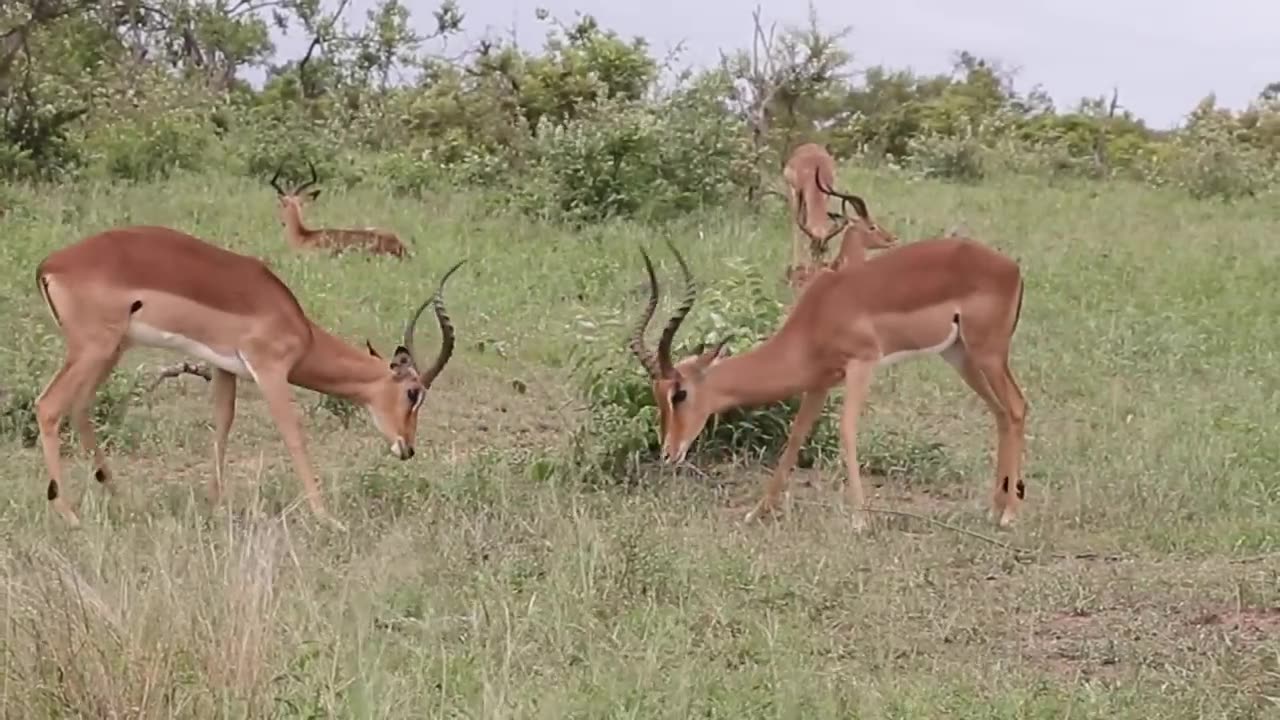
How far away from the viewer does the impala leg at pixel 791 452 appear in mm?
6035

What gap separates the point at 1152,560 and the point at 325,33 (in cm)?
1720

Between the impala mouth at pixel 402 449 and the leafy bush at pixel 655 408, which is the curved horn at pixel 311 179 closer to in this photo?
the leafy bush at pixel 655 408

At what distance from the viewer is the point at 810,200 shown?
468 inches

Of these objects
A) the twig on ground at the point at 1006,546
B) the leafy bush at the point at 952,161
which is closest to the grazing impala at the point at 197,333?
the twig on ground at the point at 1006,546

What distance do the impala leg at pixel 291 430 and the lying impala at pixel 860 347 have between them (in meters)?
1.23

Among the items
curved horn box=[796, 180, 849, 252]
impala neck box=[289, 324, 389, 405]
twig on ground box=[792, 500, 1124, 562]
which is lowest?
twig on ground box=[792, 500, 1124, 562]

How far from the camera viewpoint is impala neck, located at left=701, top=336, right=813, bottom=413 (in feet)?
20.7

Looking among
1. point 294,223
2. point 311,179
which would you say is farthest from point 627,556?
point 311,179

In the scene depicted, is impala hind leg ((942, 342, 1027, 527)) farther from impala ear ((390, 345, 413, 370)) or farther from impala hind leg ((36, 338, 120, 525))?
impala hind leg ((36, 338, 120, 525))

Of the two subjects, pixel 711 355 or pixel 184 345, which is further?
pixel 711 355

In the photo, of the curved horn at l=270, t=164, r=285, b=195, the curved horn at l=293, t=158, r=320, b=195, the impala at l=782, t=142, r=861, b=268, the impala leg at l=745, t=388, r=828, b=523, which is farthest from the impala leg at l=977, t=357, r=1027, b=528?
the curved horn at l=293, t=158, r=320, b=195

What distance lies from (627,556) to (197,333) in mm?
2021

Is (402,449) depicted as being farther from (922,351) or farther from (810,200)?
(810,200)

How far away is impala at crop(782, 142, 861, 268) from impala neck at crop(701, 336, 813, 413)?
4.58m
